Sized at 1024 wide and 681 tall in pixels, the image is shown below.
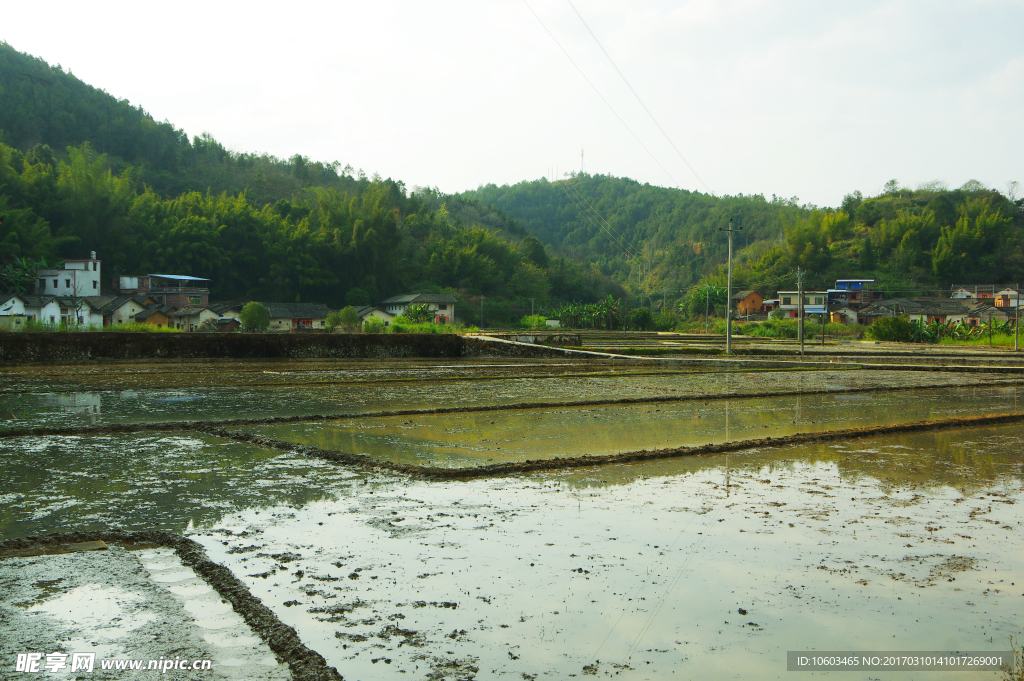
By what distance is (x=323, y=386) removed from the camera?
16188mm

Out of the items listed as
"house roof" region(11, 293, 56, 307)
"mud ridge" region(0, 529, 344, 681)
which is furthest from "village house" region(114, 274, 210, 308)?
"mud ridge" region(0, 529, 344, 681)

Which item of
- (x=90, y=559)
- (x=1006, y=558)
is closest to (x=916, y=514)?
(x=1006, y=558)

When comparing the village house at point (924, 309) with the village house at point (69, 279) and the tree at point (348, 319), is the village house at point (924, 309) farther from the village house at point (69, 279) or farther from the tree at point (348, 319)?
the village house at point (69, 279)

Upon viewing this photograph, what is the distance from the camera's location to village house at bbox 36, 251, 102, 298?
5297 cm

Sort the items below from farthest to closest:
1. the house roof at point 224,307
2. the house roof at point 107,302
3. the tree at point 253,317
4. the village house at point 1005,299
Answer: the village house at point 1005,299 < the house roof at point 224,307 < the house roof at point 107,302 < the tree at point 253,317

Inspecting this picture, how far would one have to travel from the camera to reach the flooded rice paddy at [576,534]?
3.30 meters

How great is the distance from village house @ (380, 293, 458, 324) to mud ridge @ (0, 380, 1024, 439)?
5328cm

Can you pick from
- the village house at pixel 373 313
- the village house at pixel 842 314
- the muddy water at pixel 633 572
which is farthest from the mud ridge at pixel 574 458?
the village house at pixel 842 314

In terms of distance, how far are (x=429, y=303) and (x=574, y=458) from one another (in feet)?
201

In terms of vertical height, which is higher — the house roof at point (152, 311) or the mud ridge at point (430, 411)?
the house roof at point (152, 311)

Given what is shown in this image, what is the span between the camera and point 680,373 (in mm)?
21391

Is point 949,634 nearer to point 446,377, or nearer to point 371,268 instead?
point 446,377

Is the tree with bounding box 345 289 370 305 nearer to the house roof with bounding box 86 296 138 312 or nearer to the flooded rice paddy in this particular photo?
the house roof with bounding box 86 296 138 312

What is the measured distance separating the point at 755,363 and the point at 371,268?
5456 centimetres
